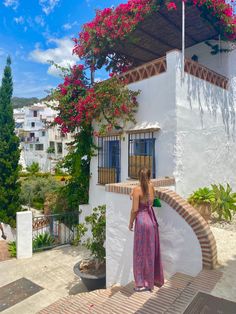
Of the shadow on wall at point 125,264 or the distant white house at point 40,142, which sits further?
the distant white house at point 40,142

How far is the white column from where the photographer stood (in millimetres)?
8812

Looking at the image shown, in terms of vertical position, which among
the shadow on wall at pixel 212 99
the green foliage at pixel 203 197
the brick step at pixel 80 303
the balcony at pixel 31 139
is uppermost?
the balcony at pixel 31 139

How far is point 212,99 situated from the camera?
28.6ft

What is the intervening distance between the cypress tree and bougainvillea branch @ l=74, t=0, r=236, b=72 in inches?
239

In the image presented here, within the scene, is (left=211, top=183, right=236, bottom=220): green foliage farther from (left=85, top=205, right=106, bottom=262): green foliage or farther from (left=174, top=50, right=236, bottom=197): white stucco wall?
(left=85, top=205, right=106, bottom=262): green foliage

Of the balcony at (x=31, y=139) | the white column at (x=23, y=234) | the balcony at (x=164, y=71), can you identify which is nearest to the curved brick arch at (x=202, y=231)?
the balcony at (x=164, y=71)

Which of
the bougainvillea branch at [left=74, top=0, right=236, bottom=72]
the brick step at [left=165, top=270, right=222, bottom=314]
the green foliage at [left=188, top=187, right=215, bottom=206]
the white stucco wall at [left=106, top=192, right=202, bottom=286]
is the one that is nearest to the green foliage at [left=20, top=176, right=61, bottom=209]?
the bougainvillea branch at [left=74, top=0, right=236, bottom=72]

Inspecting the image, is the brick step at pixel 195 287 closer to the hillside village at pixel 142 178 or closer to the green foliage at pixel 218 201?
the hillside village at pixel 142 178

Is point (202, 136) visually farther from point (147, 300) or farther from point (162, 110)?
point (147, 300)

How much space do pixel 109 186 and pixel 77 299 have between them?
2.38 m

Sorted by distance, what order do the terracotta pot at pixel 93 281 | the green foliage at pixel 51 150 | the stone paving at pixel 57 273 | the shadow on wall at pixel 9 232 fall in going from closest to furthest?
the stone paving at pixel 57 273
the terracotta pot at pixel 93 281
the shadow on wall at pixel 9 232
the green foliage at pixel 51 150

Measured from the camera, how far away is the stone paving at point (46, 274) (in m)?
6.10

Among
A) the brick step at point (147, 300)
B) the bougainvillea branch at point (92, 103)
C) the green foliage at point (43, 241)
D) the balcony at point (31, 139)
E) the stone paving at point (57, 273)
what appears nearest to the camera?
the brick step at point (147, 300)

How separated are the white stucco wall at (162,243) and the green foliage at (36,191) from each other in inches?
625
